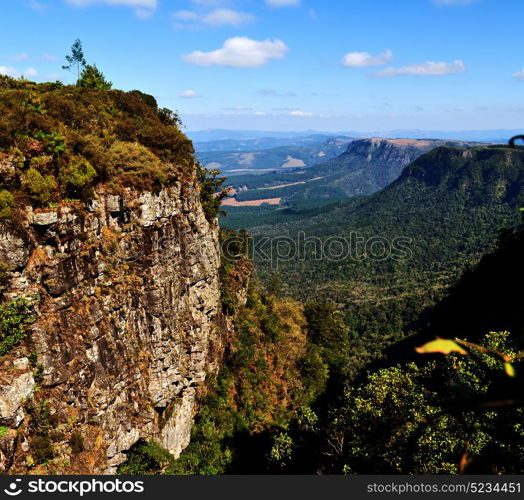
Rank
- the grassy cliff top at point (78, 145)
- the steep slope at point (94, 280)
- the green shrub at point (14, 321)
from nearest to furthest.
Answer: the green shrub at point (14, 321)
the steep slope at point (94, 280)
the grassy cliff top at point (78, 145)

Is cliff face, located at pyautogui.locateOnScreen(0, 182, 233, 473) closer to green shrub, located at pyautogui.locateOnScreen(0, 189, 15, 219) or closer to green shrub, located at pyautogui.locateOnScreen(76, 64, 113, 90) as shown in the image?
green shrub, located at pyautogui.locateOnScreen(0, 189, 15, 219)

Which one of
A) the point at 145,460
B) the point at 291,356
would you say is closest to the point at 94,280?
the point at 145,460

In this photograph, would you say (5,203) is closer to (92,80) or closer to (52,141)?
(52,141)

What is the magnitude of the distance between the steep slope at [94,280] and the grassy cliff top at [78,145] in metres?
0.07

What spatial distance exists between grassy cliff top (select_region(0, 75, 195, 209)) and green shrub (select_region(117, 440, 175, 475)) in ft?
53.7

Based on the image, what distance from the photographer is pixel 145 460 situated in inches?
950

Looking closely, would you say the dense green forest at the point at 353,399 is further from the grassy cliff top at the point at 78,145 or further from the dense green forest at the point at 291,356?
the grassy cliff top at the point at 78,145

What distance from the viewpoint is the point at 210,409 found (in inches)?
1268

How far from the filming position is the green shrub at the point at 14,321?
17.5m

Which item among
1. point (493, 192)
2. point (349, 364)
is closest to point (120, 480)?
point (349, 364)

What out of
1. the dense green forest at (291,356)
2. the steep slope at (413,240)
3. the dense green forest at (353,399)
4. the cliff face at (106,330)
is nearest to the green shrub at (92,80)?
the dense green forest at (291,356)

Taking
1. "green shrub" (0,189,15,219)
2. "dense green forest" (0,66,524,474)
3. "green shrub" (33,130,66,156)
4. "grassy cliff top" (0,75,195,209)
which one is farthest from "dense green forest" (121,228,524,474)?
"green shrub" (33,130,66,156)

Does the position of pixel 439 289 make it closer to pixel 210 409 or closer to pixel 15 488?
pixel 210 409

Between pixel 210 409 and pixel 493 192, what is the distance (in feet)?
605
